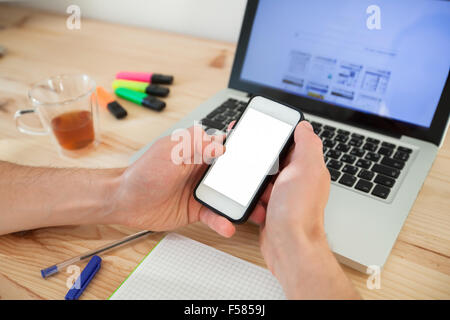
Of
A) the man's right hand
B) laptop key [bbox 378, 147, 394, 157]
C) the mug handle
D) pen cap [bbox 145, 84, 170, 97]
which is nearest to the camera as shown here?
the man's right hand

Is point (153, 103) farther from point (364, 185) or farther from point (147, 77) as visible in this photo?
point (364, 185)

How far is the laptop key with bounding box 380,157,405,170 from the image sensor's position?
567mm

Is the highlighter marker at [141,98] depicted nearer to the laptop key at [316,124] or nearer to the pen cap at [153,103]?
the pen cap at [153,103]

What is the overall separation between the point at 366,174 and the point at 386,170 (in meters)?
0.03

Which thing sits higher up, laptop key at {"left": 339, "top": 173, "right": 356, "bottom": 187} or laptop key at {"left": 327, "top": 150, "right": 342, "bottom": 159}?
laptop key at {"left": 327, "top": 150, "right": 342, "bottom": 159}

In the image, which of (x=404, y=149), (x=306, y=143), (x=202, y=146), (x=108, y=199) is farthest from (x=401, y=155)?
(x=108, y=199)

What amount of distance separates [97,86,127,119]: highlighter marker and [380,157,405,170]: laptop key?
505 millimetres

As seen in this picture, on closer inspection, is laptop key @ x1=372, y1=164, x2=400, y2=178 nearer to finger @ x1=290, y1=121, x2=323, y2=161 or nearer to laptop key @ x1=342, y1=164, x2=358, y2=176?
laptop key @ x1=342, y1=164, x2=358, y2=176

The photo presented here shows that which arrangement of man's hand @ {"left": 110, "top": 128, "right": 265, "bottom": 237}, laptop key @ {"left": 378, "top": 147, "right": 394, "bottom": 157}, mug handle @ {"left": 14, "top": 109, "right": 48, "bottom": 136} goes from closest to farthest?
man's hand @ {"left": 110, "top": 128, "right": 265, "bottom": 237} < laptop key @ {"left": 378, "top": 147, "right": 394, "bottom": 157} < mug handle @ {"left": 14, "top": 109, "right": 48, "bottom": 136}

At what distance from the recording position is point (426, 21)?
1.91 ft

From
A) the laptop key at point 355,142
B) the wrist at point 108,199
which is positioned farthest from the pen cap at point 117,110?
the laptop key at point 355,142

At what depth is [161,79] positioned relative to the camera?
2.80 ft

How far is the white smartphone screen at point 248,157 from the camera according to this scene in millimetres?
482

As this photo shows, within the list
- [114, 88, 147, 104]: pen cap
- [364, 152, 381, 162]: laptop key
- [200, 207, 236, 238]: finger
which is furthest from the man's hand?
[114, 88, 147, 104]: pen cap
